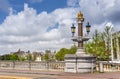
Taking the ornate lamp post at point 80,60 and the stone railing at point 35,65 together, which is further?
the stone railing at point 35,65

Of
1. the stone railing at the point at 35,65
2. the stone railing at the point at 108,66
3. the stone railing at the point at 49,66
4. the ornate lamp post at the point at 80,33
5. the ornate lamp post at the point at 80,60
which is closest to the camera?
the ornate lamp post at the point at 80,60

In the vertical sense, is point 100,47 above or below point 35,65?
above

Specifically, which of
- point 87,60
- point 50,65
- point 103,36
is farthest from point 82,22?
point 103,36

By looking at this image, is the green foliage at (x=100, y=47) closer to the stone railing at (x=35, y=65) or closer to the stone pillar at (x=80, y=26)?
the stone railing at (x=35, y=65)

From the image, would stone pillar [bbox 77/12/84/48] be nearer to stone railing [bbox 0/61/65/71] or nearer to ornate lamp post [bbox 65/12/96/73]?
ornate lamp post [bbox 65/12/96/73]

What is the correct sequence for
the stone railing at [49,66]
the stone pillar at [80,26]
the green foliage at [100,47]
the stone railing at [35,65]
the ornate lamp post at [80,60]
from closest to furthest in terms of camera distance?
the ornate lamp post at [80,60] → the stone pillar at [80,26] → the stone railing at [49,66] → the stone railing at [35,65] → the green foliage at [100,47]

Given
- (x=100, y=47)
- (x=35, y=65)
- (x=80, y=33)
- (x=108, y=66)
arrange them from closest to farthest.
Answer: (x=80, y=33)
(x=108, y=66)
(x=35, y=65)
(x=100, y=47)

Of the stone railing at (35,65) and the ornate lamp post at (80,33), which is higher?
the ornate lamp post at (80,33)

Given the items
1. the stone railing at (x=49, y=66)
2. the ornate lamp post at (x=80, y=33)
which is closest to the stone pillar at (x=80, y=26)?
the ornate lamp post at (x=80, y=33)

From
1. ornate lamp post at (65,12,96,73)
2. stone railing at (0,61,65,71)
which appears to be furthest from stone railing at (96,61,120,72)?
stone railing at (0,61,65,71)

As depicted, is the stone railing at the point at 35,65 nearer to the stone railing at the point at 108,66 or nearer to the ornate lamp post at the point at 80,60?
the ornate lamp post at the point at 80,60

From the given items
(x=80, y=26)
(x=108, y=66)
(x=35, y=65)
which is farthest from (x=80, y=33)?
(x=35, y=65)

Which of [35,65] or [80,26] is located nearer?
[80,26]

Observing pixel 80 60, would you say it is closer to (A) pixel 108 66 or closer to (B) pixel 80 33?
(B) pixel 80 33
